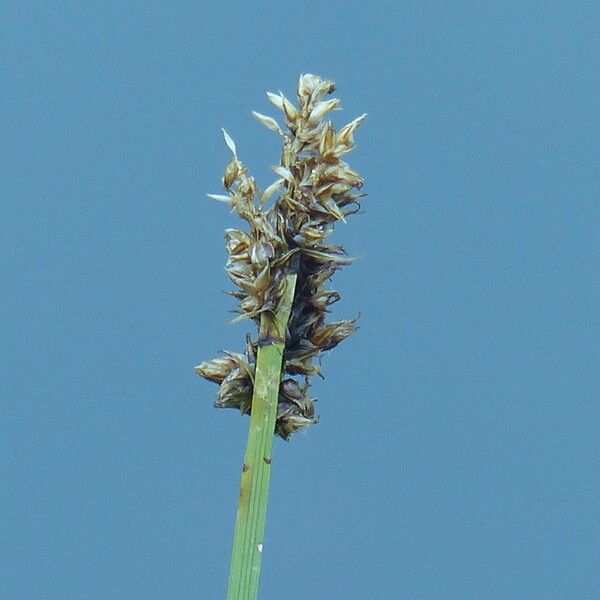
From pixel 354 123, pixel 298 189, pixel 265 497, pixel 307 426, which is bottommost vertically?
pixel 265 497

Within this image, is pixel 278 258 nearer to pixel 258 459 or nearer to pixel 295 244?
pixel 295 244

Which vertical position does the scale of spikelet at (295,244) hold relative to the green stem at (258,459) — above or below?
above

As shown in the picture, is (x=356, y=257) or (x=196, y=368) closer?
(x=356, y=257)

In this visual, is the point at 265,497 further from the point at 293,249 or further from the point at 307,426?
the point at 293,249

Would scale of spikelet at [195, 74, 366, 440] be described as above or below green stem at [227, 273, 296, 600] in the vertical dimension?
above

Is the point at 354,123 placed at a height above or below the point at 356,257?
above

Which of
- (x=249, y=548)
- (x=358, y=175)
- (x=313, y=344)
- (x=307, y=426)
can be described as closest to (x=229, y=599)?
(x=249, y=548)
